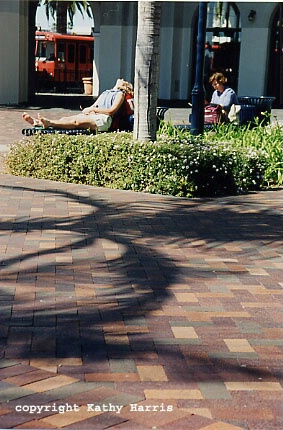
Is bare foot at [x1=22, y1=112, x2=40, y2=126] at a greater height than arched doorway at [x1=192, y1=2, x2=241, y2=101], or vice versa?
arched doorway at [x1=192, y1=2, x2=241, y2=101]

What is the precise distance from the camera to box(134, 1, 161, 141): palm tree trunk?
8.73m

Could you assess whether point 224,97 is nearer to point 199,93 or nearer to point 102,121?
point 199,93

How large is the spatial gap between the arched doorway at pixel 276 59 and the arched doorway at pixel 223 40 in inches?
65.6

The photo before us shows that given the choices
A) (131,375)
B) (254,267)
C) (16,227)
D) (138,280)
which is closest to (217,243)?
(254,267)

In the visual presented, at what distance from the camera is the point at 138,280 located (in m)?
5.10

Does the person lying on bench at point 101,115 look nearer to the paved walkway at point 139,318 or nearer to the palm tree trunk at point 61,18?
the paved walkway at point 139,318

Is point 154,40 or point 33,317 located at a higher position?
point 154,40

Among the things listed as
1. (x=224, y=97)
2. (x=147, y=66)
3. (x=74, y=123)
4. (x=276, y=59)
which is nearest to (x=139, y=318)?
(x=147, y=66)

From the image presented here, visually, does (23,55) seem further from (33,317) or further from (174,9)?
(33,317)

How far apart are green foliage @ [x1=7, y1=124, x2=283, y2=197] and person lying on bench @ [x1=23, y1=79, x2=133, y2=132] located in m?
1.47

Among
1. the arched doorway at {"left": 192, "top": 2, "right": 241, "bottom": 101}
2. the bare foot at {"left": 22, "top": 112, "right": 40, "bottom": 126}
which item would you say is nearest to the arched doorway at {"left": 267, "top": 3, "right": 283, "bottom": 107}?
the arched doorway at {"left": 192, "top": 2, "right": 241, "bottom": 101}

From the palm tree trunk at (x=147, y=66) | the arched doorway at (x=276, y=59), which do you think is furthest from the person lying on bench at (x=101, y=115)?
the arched doorway at (x=276, y=59)

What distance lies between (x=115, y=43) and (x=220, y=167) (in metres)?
19.3

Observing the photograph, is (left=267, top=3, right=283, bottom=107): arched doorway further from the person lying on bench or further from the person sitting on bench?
the person lying on bench
